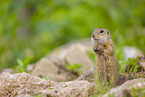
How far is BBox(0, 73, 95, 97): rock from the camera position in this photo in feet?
8.67

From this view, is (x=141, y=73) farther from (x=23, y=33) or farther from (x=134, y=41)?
(x=23, y=33)

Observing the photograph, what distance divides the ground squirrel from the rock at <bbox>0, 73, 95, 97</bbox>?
0.91ft

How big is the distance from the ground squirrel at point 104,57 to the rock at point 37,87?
0.28m

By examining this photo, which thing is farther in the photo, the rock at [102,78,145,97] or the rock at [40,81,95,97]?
the rock at [40,81,95,97]

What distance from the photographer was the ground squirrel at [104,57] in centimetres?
294

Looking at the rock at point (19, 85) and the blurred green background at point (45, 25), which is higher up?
the blurred green background at point (45, 25)

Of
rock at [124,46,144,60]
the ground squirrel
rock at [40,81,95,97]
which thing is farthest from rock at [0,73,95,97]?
rock at [124,46,144,60]

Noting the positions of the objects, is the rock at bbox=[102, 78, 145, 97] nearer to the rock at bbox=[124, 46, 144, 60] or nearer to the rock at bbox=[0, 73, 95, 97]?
the rock at bbox=[0, 73, 95, 97]

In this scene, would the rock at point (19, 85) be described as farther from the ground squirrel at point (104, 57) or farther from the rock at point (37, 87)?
the ground squirrel at point (104, 57)

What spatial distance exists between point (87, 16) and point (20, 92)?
25.0 ft

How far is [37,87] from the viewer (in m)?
2.89

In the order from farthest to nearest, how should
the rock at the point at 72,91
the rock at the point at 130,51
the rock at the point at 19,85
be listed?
the rock at the point at 130,51 < the rock at the point at 19,85 < the rock at the point at 72,91

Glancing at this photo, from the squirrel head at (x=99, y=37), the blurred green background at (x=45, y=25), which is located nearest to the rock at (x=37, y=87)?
the squirrel head at (x=99, y=37)

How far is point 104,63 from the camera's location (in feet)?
9.76
